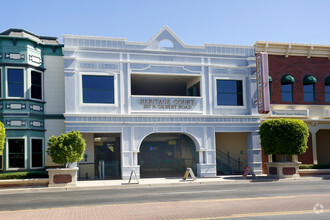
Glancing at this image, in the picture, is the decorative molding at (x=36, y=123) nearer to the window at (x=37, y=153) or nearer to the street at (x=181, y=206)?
the window at (x=37, y=153)

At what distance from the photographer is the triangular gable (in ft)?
84.7

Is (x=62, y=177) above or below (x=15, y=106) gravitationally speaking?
below

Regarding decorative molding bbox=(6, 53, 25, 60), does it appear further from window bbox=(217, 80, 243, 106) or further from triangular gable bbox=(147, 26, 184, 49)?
window bbox=(217, 80, 243, 106)

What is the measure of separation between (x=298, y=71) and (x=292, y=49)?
180cm

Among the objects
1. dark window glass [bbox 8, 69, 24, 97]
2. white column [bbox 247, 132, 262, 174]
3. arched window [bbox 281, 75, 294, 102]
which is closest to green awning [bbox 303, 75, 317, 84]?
arched window [bbox 281, 75, 294, 102]

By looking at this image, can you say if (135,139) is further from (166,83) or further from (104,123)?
(166,83)

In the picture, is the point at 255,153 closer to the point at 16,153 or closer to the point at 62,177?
the point at 62,177

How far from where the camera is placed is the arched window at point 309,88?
1145 inches

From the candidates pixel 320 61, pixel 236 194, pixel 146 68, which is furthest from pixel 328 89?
pixel 236 194

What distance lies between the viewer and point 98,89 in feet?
80.3

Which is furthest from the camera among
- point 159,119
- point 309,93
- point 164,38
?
point 309,93

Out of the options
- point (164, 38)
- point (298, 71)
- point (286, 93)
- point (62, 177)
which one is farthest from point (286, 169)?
point (62, 177)

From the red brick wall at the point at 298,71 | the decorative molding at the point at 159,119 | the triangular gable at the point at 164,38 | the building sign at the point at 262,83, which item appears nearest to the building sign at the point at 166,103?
the decorative molding at the point at 159,119

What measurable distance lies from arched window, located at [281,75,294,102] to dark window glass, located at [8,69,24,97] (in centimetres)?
1870
